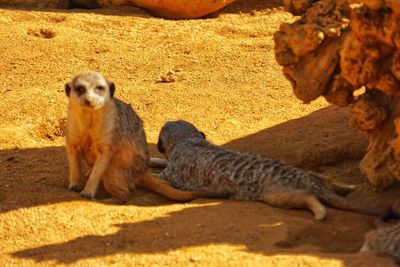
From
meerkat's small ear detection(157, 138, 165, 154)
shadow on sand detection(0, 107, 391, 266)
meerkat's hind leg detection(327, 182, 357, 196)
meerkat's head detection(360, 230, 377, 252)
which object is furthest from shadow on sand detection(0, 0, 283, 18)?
meerkat's head detection(360, 230, 377, 252)

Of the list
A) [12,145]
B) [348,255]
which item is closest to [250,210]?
[348,255]

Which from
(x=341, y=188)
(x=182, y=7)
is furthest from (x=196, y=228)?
(x=182, y=7)

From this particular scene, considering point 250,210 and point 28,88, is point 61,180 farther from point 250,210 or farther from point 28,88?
point 28,88

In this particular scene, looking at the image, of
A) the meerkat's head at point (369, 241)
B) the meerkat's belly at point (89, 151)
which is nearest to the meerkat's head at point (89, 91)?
the meerkat's belly at point (89, 151)

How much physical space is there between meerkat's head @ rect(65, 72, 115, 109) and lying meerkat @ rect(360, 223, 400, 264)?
1.91 m

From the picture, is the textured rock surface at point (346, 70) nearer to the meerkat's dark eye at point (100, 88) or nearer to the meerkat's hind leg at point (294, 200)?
the meerkat's hind leg at point (294, 200)

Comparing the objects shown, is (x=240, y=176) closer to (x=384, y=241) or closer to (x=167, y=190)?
(x=167, y=190)

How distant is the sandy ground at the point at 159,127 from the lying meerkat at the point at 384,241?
10 centimetres

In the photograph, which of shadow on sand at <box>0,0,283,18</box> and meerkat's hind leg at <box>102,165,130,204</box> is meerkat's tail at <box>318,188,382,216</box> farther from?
shadow on sand at <box>0,0,283,18</box>

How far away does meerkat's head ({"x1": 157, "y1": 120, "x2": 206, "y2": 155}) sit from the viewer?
5.80 metres

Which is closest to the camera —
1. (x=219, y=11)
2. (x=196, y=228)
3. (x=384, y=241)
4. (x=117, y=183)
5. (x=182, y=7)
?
(x=384, y=241)

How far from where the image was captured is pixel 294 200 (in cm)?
466

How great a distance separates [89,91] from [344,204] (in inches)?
71.1

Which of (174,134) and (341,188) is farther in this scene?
(174,134)
